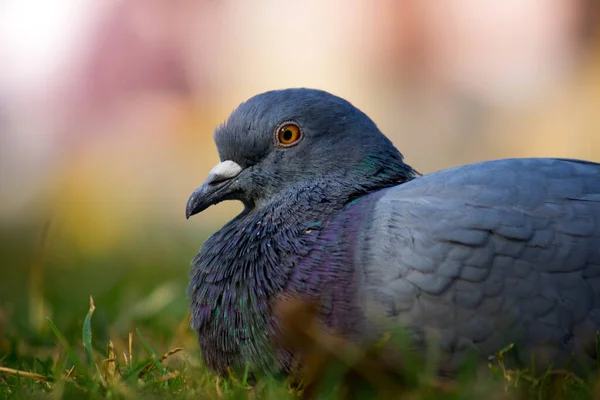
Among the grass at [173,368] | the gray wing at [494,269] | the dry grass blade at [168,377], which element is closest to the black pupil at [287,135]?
the gray wing at [494,269]

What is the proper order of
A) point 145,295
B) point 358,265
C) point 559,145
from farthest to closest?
point 559,145, point 145,295, point 358,265

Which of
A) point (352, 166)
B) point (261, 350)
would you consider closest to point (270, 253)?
point (261, 350)

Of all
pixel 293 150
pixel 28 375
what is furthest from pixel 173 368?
pixel 293 150

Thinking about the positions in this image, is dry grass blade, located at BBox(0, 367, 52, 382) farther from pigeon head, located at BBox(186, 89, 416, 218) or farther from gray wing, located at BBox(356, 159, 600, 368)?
gray wing, located at BBox(356, 159, 600, 368)

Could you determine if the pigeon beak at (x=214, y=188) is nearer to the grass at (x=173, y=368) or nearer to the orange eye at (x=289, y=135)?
the orange eye at (x=289, y=135)

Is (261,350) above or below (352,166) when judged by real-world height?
below

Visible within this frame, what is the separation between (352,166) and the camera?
3682mm

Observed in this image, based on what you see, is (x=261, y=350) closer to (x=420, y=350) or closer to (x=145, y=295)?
(x=420, y=350)

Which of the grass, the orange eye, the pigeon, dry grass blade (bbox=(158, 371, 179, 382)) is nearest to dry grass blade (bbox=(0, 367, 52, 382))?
the grass

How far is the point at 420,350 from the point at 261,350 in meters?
0.70

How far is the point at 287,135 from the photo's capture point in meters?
3.75

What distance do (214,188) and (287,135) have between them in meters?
0.47

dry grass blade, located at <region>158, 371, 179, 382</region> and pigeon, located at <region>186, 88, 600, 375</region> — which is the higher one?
pigeon, located at <region>186, 88, 600, 375</region>

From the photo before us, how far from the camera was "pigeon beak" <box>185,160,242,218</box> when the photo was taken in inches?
147
